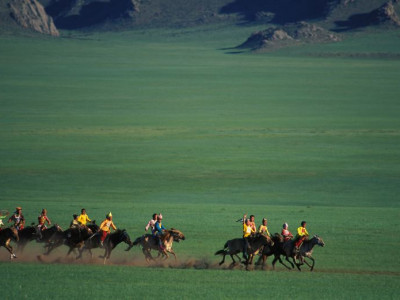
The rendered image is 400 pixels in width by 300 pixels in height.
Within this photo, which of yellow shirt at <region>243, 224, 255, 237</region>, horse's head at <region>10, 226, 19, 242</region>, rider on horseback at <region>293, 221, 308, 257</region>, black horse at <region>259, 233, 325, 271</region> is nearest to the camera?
rider on horseback at <region>293, 221, 308, 257</region>

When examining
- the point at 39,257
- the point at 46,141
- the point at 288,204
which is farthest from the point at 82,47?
the point at 39,257

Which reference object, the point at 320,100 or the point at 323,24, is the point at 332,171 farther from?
the point at 323,24

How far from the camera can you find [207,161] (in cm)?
5494

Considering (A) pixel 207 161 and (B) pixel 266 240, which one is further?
(A) pixel 207 161

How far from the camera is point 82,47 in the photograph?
16038cm

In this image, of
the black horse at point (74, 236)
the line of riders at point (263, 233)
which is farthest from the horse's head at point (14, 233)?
the line of riders at point (263, 233)

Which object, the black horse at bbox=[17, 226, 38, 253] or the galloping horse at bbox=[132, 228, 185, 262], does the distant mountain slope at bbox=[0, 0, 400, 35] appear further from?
the black horse at bbox=[17, 226, 38, 253]

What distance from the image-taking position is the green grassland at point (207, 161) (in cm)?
2312

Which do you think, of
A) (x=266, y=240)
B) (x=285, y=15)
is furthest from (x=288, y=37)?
(x=266, y=240)

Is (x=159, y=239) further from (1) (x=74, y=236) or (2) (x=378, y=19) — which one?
(2) (x=378, y=19)

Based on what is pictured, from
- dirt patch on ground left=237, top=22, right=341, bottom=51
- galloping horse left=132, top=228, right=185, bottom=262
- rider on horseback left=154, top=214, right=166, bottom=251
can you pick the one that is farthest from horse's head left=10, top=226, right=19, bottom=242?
dirt patch on ground left=237, top=22, right=341, bottom=51

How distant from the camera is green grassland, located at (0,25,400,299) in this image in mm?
23125

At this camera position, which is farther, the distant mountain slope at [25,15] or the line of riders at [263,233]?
the distant mountain slope at [25,15]

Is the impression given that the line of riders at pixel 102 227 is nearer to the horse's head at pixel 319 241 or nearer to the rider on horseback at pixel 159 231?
the rider on horseback at pixel 159 231
